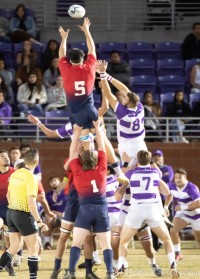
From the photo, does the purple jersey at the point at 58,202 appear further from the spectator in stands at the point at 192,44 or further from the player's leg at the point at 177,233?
the spectator in stands at the point at 192,44

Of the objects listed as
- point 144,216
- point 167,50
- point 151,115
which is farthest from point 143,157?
point 167,50

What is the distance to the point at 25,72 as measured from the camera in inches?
1056

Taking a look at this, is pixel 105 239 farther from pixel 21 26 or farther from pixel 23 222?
pixel 21 26

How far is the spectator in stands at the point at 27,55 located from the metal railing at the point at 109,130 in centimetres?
176

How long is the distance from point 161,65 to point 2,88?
168 inches

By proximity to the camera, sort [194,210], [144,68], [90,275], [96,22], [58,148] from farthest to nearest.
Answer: [96,22], [144,68], [58,148], [194,210], [90,275]

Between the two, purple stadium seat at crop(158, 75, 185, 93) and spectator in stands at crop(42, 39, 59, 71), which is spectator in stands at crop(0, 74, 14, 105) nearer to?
spectator in stands at crop(42, 39, 59, 71)

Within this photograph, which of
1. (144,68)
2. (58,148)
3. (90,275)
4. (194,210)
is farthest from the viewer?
(144,68)

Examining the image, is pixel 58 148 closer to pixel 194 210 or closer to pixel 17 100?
pixel 17 100

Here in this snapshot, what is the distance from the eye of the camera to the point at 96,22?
3006 cm

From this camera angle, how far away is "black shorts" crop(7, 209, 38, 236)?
16609 mm

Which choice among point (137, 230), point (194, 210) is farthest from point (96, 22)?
point (137, 230)

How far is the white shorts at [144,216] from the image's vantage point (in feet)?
57.9

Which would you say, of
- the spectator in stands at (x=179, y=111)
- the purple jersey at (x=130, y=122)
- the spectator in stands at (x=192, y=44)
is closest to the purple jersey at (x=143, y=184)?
the purple jersey at (x=130, y=122)
